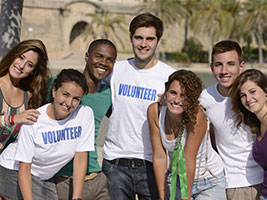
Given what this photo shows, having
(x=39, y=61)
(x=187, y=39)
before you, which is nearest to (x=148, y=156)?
(x=39, y=61)

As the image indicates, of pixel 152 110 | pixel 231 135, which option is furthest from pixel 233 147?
pixel 152 110

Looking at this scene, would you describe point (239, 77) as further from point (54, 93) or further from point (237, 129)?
point (54, 93)

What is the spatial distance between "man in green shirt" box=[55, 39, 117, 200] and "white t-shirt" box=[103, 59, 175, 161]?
145mm

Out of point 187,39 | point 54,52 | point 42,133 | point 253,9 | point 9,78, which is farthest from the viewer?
point 187,39

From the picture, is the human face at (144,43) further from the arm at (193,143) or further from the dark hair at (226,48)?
the arm at (193,143)

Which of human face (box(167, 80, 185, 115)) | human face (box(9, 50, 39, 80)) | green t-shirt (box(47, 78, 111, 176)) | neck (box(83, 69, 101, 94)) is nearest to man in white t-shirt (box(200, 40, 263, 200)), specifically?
human face (box(167, 80, 185, 115))

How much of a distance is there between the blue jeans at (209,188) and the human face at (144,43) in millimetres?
1220

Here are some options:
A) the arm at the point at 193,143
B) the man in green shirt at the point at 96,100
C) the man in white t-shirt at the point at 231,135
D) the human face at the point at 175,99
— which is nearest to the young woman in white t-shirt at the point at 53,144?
the man in green shirt at the point at 96,100

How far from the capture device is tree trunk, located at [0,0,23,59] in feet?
15.1

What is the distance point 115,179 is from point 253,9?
36.4 metres

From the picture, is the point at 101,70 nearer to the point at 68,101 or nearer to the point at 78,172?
the point at 68,101

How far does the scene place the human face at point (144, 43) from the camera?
11.7 ft

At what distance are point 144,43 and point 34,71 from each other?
1.08 meters

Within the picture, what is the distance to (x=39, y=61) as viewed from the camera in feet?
11.7
